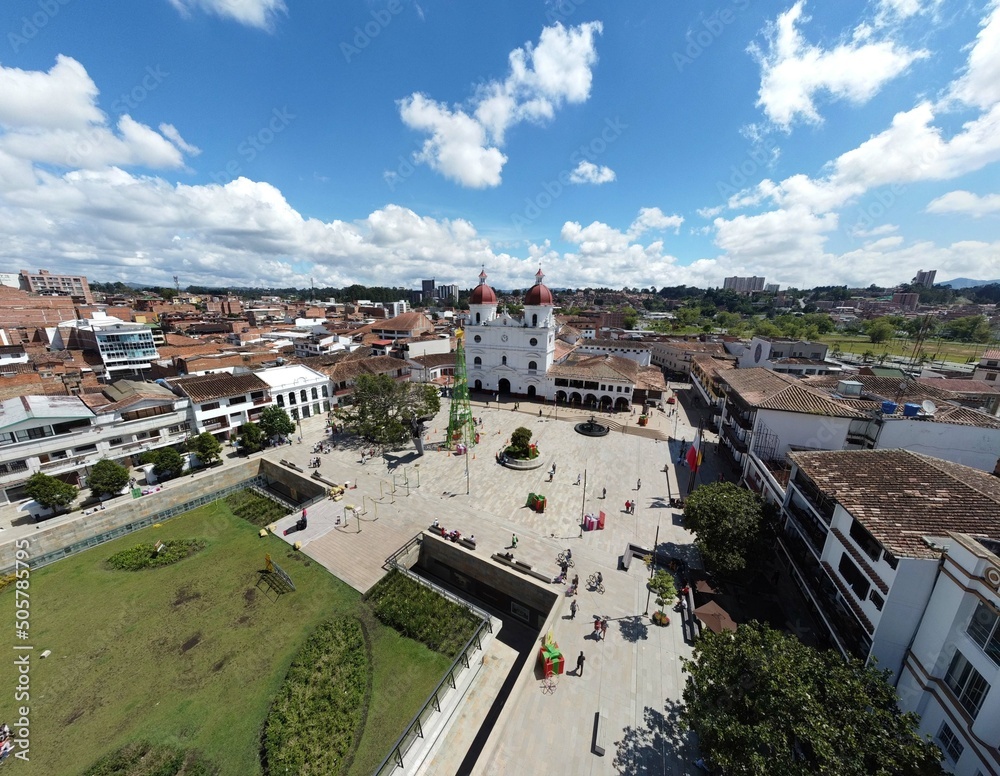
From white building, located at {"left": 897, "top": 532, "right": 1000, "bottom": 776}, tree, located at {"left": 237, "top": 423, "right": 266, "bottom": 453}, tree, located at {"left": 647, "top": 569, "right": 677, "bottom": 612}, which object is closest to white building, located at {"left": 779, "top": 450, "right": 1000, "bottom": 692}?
white building, located at {"left": 897, "top": 532, "right": 1000, "bottom": 776}

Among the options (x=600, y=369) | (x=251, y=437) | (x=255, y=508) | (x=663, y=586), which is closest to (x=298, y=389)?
(x=251, y=437)

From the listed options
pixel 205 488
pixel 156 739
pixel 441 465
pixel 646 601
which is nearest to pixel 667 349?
pixel 441 465

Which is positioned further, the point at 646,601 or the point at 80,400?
the point at 80,400

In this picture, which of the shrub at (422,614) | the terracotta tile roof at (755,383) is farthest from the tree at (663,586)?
the terracotta tile roof at (755,383)

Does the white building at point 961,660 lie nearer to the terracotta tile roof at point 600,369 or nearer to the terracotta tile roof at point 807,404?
the terracotta tile roof at point 807,404

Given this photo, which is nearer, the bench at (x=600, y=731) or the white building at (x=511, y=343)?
the bench at (x=600, y=731)

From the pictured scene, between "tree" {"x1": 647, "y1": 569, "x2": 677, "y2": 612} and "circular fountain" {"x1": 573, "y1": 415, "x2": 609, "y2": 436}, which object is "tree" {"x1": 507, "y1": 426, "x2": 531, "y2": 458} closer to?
"circular fountain" {"x1": 573, "y1": 415, "x2": 609, "y2": 436}

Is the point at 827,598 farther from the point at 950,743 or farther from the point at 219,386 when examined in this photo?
the point at 219,386

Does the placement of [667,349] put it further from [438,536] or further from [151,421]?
[151,421]
